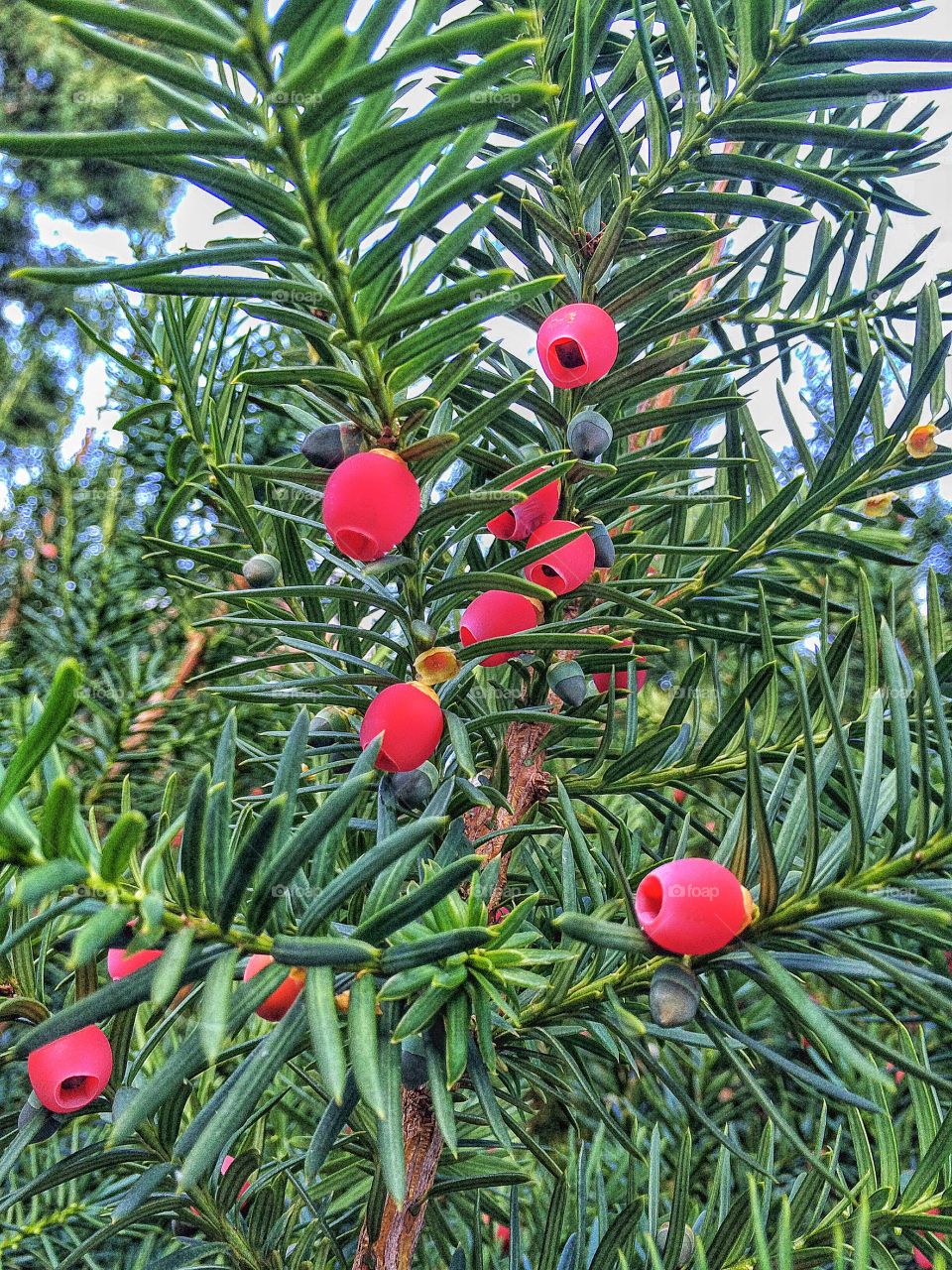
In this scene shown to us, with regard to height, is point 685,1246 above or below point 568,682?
below

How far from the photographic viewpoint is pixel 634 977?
1.33ft

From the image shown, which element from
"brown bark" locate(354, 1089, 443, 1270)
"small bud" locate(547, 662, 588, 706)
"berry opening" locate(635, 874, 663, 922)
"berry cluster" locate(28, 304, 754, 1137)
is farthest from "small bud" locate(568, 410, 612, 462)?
"brown bark" locate(354, 1089, 443, 1270)

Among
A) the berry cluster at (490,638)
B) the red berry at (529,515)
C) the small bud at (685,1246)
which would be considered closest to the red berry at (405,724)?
the berry cluster at (490,638)

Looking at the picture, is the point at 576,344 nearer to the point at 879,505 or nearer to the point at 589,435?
the point at 589,435

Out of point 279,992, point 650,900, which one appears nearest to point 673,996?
point 650,900

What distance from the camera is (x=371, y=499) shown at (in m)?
0.38

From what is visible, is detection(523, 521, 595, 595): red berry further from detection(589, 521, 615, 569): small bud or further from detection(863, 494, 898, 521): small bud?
detection(863, 494, 898, 521): small bud

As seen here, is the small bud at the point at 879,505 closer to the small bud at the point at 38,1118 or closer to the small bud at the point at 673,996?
the small bud at the point at 673,996

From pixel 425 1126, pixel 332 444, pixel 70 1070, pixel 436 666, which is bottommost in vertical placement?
pixel 425 1126

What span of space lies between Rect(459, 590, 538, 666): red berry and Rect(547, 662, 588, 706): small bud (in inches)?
1.4

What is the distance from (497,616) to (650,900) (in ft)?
0.54

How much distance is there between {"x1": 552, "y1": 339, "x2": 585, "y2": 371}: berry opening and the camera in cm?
46

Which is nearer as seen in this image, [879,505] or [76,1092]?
[76,1092]

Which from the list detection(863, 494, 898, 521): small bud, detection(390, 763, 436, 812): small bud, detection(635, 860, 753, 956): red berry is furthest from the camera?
detection(863, 494, 898, 521): small bud
